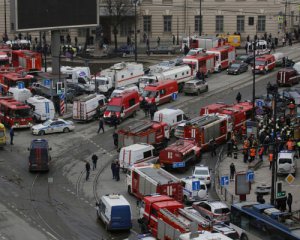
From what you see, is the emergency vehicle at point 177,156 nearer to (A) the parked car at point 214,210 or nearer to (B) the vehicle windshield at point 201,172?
(B) the vehicle windshield at point 201,172

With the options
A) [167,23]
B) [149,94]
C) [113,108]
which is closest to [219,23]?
[167,23]

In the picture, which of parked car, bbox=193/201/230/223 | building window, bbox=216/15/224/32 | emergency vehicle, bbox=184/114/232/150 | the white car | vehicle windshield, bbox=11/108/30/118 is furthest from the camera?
building window, bbox=216/15/224/32

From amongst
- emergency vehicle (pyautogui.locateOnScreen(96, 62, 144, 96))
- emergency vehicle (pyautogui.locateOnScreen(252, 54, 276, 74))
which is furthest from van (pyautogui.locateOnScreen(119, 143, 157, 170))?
emergency vehicle (pyautogui.locateOnScreen(252, 54, 276, 74))

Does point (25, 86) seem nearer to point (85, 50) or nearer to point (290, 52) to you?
point (85, 50)

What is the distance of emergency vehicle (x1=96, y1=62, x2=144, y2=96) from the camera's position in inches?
3204

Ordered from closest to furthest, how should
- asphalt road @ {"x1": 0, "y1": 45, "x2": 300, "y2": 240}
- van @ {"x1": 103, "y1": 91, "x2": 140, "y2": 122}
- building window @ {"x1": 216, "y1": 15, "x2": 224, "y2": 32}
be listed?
asphalt road @ {"x1": 0, "y1": 45, "x2": 300, "y2": 240} → van @ {"x1": 103, "y1": 91, "x2": 140, "y2": 122} → building window @ {"x1": 216, "y1": 15, "x2": 224, "y2": 32}

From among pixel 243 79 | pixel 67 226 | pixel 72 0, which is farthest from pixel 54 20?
pixel 67 226

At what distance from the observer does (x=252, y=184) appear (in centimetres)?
5584

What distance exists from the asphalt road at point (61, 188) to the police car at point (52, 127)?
22.8 inches

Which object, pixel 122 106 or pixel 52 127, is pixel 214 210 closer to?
pixel 52 127

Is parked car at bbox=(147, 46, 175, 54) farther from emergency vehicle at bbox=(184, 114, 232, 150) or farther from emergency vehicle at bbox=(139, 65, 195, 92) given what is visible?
emergency vehicle at bbox=(184, 114, 232, 150)

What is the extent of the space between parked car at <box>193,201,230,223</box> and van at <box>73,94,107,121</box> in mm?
24480

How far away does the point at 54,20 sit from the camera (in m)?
77.2

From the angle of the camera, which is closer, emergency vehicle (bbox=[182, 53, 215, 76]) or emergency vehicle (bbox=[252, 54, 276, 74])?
emergency vehicle (bbox=[182, 53, 215, 76])
